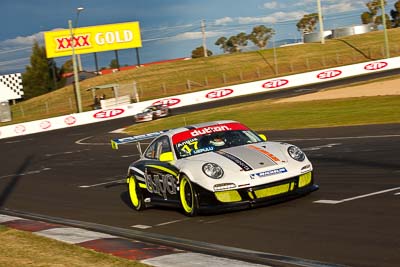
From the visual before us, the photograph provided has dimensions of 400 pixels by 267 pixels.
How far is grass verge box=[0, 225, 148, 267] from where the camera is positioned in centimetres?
728

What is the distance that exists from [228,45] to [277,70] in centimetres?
11148

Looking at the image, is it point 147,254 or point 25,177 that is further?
point 25,177

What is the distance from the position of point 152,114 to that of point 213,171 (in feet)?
123

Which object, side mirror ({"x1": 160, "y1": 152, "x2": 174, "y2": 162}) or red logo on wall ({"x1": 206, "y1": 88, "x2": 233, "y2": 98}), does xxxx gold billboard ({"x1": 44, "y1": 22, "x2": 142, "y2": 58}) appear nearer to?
red logo on wall ({"x1": 206, "y1": 88, "x2": 233, "y2": 98})

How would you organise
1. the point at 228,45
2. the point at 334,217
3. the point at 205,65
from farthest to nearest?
the point at 228,45 < the point at 205,65 < the point at 334,217

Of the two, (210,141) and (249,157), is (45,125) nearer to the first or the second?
(210,141)

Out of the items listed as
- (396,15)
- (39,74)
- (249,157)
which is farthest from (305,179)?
(396,15)

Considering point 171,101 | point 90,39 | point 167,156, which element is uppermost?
point 90,39

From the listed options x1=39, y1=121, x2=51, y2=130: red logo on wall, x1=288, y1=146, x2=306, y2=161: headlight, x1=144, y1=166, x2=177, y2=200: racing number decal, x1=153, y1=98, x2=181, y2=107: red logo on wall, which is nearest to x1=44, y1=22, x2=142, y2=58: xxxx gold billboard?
x1=153, y1=98, x2=181, y2=107: red logo on wall

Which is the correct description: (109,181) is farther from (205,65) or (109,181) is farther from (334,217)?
(205,65)

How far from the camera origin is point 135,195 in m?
12.0

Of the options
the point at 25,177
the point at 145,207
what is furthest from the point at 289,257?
the point at 25,177

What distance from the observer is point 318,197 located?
10.4 m

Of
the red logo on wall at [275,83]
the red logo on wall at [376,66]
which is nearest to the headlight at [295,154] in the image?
the red logo on wall at [275,83]
